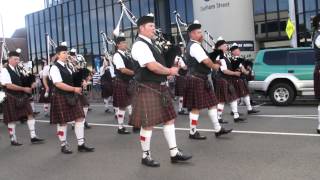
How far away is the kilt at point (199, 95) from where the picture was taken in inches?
297

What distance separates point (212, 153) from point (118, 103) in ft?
11.0

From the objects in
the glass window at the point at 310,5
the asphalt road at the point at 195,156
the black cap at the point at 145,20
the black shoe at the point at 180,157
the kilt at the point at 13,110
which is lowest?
the asphalt road at the point at 195,156

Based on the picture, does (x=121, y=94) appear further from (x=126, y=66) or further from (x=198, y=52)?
(x=198, y=52)

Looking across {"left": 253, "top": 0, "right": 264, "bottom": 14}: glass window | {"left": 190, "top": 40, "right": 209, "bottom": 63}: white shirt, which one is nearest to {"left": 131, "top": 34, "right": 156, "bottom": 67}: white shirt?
{"left": 190, "top": 40, "right": 209, "bottom": 63}: white shirt

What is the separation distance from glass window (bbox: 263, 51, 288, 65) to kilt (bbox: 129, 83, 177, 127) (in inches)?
304

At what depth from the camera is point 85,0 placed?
39250 millimetres

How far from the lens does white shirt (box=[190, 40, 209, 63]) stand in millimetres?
7117

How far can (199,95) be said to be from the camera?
7.55 metres

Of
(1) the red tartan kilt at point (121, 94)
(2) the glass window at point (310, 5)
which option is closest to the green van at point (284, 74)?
(1) the red tartan kilt at point (121, 94)

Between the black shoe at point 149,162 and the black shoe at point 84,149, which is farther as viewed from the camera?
the black shoe at point 84,149

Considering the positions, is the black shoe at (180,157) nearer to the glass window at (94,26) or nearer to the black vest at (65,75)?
the black vest at (65,75)

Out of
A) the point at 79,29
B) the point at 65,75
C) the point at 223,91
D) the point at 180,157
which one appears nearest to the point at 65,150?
the point at 65,75

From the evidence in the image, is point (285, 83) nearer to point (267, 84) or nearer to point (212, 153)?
point (267, 84)

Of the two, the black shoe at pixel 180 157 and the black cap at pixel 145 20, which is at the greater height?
the black cap at pixel 145 20
